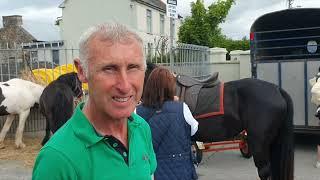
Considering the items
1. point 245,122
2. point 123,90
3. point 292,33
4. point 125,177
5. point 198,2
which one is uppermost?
point 198,2

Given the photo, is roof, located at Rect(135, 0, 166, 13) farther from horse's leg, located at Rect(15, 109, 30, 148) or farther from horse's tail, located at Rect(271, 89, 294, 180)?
horse's tail, located at Rect(271, 89, 294, 180)

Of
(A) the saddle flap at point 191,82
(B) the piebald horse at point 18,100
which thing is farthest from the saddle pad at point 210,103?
(B) the piebald horse at point 18,100

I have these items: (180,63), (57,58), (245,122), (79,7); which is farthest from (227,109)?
(79,7)

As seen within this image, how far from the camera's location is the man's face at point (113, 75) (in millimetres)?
1533

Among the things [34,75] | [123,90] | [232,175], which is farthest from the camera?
[34,75]

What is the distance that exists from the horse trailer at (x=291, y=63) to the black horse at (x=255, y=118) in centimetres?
252

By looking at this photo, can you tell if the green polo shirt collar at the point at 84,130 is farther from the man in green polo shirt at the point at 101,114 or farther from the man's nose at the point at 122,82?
the man's nose at the point at 122,82

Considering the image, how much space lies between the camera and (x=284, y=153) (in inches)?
213

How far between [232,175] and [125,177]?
18.1 feet

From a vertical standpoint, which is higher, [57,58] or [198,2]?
[198,2]

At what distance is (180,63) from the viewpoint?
10430mm

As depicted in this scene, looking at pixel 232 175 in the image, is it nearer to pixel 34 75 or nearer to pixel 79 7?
pixel 34 75

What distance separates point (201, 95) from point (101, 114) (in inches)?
183

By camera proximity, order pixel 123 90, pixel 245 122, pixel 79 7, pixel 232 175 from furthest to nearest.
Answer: pixel 79 7 → pixel 232 175 → pixel 245 122 → pixel 123 90
